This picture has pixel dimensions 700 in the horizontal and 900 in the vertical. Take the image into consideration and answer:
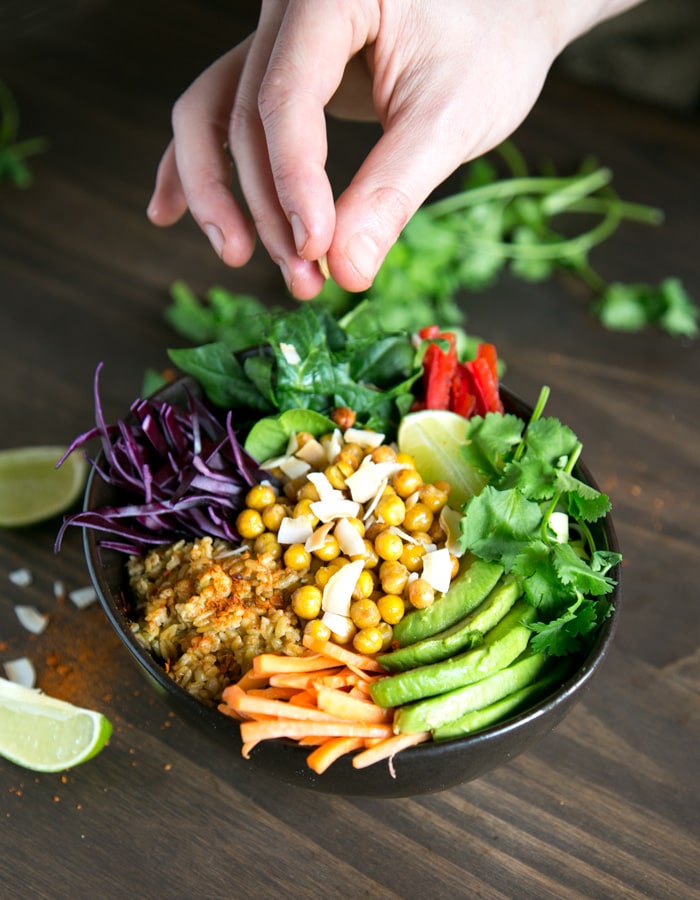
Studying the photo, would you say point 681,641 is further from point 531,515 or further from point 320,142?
point 320,142

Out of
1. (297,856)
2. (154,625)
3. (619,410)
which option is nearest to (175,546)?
(154,625)

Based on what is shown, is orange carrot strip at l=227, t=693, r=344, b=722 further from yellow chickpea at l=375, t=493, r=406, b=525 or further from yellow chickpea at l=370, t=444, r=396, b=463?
yellow chickpea at l=370, t=444, r=396, b=463

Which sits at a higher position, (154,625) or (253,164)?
(253,164)

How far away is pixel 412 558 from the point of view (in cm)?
186

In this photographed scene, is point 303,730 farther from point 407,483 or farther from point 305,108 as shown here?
point 305,108

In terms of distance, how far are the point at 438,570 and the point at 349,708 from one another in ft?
1.09

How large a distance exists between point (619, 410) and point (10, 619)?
180cm

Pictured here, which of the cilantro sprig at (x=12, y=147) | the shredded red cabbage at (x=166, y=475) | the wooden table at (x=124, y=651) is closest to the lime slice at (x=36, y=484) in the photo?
the wooden table at (x=124, y=651)

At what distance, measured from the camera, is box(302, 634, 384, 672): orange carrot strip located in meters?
1.70

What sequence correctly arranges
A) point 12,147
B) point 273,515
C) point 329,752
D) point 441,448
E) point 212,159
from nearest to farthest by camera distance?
point 329,752 → point 273,515 → point 441,448 → point 212,159 → point 12,147

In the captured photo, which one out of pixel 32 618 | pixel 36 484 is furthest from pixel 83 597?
pixel 36 484

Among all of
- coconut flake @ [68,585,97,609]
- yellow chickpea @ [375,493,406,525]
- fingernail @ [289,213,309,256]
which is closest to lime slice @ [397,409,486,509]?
yellow chickpea @ [375,493,406,525]

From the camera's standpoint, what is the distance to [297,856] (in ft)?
5.94

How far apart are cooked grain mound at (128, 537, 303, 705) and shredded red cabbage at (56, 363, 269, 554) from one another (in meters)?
0.11
